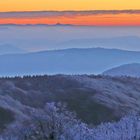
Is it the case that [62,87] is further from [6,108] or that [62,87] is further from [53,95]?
[6,108]

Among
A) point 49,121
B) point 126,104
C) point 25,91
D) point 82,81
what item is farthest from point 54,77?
point 49,121

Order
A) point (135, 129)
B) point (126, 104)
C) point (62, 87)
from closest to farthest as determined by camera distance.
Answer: point (135, 129) < point (126, 104) < point (62, 87)

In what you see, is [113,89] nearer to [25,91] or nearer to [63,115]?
[25,91]

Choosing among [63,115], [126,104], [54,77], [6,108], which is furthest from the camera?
[54,77]

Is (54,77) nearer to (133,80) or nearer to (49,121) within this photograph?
(133,80)

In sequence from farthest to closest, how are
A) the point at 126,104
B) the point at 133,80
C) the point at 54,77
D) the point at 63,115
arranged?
the point at 133,80 → the point at 54,77 → the point at 126,104 → the point at 63,115

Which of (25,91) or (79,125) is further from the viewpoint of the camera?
(25,91)

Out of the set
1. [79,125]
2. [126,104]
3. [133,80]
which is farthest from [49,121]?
[133,80]

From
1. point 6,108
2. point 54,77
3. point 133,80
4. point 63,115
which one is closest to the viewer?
point 63,115

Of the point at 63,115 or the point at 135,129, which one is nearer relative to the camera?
the point at 135,129
